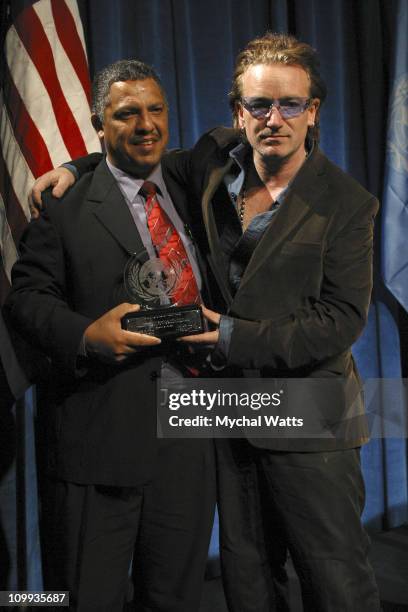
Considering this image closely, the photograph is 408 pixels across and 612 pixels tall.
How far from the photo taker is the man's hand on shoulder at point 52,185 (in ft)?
4.78

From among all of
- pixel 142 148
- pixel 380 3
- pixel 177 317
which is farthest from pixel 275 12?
pixel 177 317

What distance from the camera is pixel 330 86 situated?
271 centimetres

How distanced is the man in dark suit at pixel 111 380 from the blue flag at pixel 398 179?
1439 mm

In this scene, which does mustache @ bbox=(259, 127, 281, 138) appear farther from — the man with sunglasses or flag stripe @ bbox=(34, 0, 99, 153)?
flag stripe @ bbox=(34, 0, 99, 153)

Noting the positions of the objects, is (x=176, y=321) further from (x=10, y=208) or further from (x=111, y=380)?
(x=10, y=208)

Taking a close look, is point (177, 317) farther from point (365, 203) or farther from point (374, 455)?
point (374, 455)

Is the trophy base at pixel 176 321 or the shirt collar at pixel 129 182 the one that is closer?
the trophy base at pixel 176 321

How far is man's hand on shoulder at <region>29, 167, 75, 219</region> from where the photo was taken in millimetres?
1457

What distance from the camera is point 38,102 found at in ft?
6.46

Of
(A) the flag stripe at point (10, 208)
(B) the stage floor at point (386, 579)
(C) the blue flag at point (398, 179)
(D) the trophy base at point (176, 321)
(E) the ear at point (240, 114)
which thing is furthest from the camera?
(C) the blue flag at point (398, 179)

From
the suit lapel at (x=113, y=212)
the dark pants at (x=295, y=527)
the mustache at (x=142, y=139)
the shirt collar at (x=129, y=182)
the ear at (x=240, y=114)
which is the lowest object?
the dark pants at (x=295, y=527)

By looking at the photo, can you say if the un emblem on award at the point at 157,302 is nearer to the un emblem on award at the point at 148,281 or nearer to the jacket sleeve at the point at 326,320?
the un emblem on award at the point at 148,281

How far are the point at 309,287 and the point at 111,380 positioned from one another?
472mm

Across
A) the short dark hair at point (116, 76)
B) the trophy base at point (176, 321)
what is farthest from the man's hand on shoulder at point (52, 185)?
the trophy base at point (176, 321)
